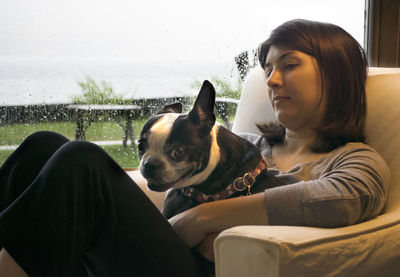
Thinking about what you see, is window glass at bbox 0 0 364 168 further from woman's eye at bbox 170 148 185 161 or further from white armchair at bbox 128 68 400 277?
white armchair at bbox 128 68 400 277

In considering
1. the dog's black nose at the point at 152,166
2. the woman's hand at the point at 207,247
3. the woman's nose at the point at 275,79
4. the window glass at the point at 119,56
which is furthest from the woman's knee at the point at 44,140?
the window glass at the point at 119,56

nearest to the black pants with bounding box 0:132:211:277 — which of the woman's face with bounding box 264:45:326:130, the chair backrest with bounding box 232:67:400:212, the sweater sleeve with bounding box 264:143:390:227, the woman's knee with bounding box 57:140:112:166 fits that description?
the woman's knee with bounding box 57:140:112:166

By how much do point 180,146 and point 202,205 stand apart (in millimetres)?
154

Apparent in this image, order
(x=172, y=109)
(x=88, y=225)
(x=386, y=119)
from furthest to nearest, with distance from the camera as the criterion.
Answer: (x=386, y=119) < (x=172, y=109) < (x=88, y=225)

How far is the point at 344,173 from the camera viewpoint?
3.43 ft

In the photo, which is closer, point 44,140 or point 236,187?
point 236,187

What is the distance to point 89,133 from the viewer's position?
209cm

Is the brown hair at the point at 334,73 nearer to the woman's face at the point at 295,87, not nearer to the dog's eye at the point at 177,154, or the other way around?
the woman's face at the point at 295,87

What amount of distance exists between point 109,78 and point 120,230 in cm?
123

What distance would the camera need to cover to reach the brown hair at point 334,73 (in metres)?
1.24

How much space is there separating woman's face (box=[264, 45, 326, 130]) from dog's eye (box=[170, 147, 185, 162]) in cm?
38

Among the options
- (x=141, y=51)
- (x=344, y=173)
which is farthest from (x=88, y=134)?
(x=344, y=173)

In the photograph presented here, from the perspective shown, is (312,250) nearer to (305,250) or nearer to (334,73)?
(305,250)

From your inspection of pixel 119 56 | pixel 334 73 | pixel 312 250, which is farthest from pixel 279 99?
pixel 119 56
